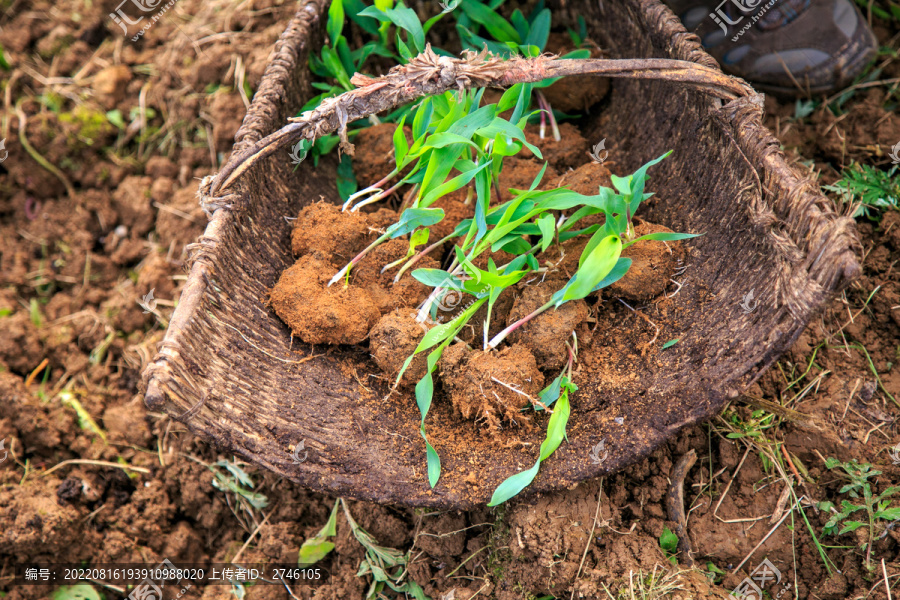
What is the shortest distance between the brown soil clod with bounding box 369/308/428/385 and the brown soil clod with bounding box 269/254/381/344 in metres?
0.06

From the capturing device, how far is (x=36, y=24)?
254 cm

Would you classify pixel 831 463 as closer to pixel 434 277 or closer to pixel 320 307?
pixel 434 277

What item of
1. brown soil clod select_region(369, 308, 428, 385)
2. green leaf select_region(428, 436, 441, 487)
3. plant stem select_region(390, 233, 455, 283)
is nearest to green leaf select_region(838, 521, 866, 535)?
green leaf select_region(428, 436, 441, 487)

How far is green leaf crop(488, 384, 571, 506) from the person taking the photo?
4.09 feet

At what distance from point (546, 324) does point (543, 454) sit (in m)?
0.31

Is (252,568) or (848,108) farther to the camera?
(848,108)

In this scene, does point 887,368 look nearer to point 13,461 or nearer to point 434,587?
point 434,587

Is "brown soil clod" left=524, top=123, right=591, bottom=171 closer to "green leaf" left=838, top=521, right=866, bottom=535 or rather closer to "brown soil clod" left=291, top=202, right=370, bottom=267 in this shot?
"brown soil clod" left=291, top=202, right=370, bottom=267

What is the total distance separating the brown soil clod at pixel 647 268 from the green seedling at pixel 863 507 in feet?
1.89

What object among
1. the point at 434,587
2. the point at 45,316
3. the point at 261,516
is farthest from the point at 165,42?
the point at 434,587

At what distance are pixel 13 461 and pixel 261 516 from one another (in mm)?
820

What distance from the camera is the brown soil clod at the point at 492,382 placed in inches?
52.2

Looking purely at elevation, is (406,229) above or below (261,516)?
above

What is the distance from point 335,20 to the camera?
1.75 meters
